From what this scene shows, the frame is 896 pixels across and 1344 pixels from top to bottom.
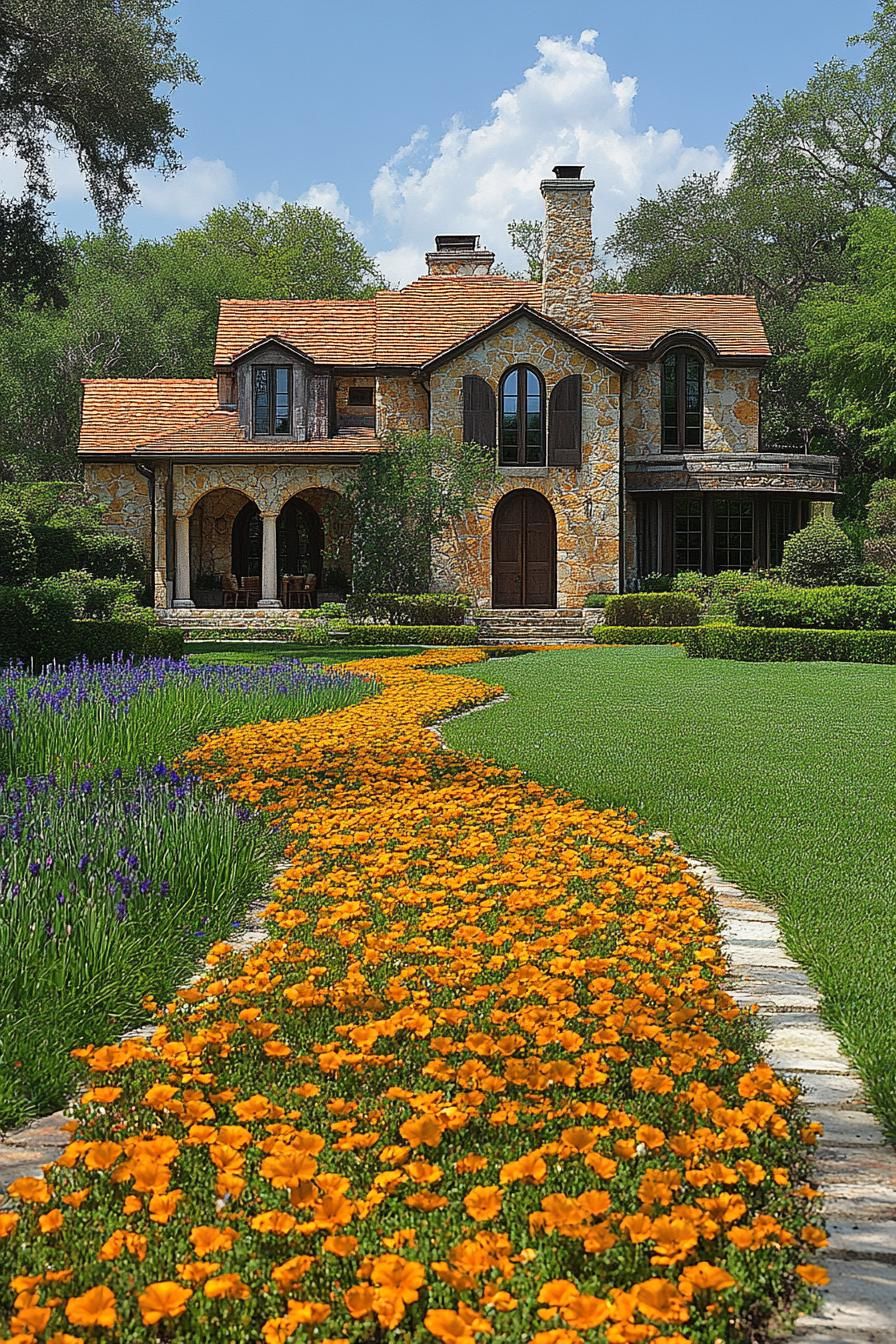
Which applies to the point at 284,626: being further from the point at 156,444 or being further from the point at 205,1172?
the point at 205,1172

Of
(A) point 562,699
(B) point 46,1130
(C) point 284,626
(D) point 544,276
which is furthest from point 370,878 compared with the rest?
(D) point 544,276

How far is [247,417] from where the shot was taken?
30.2m

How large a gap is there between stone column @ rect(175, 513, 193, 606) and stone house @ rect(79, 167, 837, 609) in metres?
0.05

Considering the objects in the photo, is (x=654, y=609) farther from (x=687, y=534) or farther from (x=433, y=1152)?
(x=433, y=1152)

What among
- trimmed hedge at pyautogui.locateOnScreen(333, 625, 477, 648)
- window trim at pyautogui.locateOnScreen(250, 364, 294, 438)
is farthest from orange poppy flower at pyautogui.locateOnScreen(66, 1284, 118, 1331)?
window trim at pyautogui.locateOnScreen(250, 364, 294, 438)

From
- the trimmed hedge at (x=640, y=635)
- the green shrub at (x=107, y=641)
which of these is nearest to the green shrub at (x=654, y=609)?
the trimmed hedge at (x=640, y=635)

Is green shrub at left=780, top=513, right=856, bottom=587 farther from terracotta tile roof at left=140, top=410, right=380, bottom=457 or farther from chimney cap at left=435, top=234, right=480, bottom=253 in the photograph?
chimney cap at left=435, top=234, right=480, bottom=253

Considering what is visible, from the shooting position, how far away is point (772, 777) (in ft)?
27.5

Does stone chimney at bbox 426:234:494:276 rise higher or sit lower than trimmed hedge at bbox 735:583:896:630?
higher

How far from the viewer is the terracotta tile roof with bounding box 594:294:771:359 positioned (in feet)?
104

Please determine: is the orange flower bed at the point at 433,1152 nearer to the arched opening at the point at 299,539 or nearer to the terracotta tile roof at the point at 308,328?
the terracotta tile roof at the point at 308,328

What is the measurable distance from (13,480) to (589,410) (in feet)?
69.7

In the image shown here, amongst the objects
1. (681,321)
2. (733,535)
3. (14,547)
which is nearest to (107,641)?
(14,547)

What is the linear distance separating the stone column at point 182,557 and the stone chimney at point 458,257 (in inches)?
441
